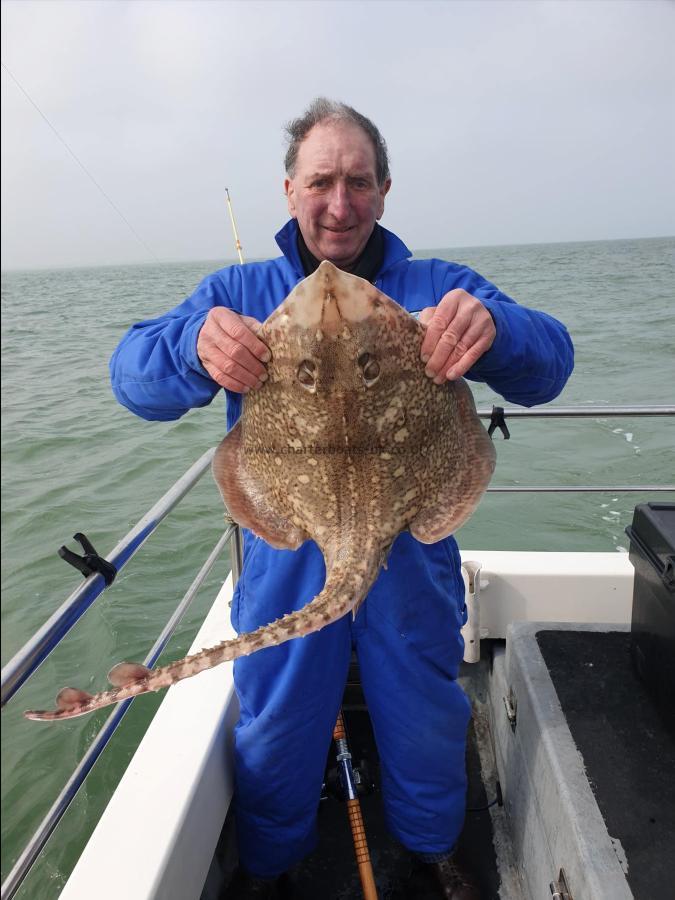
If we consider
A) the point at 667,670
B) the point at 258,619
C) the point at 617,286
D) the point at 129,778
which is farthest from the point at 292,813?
the point at 617,286

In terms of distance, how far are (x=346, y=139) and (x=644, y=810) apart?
2440 millimetres

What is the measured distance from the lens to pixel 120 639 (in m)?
6.50

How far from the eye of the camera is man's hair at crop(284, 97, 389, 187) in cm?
231

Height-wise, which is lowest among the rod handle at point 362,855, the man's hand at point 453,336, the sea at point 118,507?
the sea at point 118,507

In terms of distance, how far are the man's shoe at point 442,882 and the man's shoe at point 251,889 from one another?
0.60 metres

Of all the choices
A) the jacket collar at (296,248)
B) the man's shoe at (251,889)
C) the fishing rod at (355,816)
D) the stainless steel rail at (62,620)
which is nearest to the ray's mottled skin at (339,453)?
the stainless steel rail at (62,620)

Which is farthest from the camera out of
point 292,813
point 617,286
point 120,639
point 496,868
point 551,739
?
point 617,286

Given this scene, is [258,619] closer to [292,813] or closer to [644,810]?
[292,813]

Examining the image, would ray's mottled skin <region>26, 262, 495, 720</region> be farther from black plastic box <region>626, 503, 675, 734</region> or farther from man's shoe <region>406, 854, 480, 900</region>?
man's shoe <region>406, 854, 480, 900</region>

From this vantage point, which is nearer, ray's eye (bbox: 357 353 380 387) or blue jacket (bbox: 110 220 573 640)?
ray's eye (bbox: 357 353 380 387)

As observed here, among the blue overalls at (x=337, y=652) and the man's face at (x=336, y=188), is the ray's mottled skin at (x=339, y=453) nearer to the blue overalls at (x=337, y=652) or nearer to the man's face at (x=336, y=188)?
the blue overalls at (x=337, y=652)

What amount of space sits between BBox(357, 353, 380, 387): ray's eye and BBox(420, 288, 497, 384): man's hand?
0.49 feet

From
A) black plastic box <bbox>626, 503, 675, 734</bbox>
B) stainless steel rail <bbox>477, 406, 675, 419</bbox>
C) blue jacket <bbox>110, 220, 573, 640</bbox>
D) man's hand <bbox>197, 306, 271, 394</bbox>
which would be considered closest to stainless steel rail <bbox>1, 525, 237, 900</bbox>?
blue jacket <bbox>110, 220, 573, 640</bbox>

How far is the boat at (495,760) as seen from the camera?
1883 millimetres
